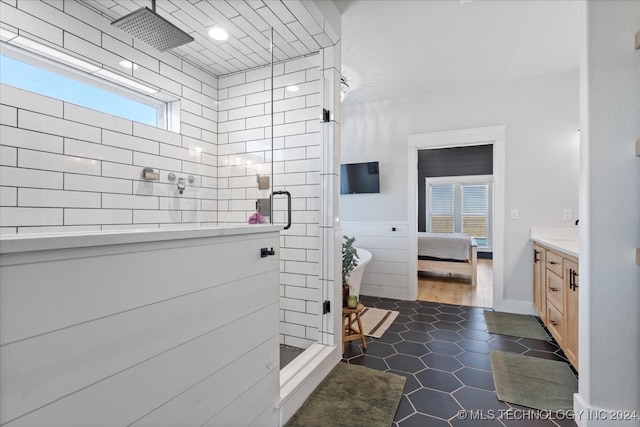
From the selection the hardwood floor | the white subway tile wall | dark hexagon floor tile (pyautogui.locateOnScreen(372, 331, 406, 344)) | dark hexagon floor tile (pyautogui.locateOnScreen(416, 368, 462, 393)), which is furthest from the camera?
the hardwood floor

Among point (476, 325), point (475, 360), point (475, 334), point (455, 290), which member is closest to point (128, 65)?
point (475, 360)

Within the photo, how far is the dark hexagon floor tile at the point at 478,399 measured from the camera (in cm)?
183

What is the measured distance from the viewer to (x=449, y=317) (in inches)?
133

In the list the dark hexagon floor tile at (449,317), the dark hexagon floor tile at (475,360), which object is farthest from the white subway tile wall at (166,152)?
the dark hexagon floor tile at (449,317)

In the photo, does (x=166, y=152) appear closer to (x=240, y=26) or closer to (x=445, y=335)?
(x=240, y=26)

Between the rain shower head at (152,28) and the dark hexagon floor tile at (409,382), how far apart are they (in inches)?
99.6

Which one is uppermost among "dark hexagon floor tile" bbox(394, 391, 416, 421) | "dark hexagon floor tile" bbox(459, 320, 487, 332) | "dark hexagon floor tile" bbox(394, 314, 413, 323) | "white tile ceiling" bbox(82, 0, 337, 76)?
"white tile ceiling" bbox(82, 0, 337, 76)

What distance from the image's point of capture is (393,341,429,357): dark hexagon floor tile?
2521mm

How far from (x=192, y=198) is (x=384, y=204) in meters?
2.58

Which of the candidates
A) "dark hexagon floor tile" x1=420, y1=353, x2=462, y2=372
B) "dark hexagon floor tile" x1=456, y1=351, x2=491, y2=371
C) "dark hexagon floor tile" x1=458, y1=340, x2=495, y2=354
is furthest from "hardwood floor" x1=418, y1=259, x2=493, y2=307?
"dark hexagon floor tile" x1=420, y1=353, x2=462, y2=372

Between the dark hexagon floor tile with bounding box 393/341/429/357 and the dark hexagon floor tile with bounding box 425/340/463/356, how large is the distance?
2.6 inches

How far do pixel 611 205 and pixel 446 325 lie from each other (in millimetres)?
1964

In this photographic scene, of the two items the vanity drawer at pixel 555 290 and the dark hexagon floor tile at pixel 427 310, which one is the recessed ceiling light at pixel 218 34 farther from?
the dark hexagon floor tile at pixel 427 310

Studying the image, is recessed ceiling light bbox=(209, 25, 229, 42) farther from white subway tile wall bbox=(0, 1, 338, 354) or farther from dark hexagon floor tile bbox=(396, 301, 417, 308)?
dark hexagon floor tile bbox=(396, 301, 417, 308)
